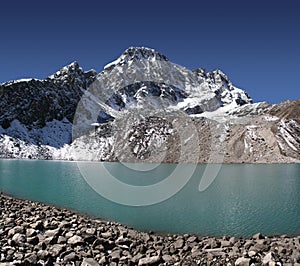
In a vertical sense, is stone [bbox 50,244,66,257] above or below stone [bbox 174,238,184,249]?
above

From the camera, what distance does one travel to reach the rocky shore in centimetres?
1853

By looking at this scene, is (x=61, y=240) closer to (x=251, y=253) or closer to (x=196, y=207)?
(x=251, y=253)

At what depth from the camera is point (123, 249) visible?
21.9m

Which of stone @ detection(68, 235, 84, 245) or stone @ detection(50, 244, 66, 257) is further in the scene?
stone @ detection(68, 235, 84, 245)

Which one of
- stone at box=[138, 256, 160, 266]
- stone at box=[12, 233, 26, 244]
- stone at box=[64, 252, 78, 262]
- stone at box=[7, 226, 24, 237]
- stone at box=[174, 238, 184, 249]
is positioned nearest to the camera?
stone at box=[64, 252, 78, 262]

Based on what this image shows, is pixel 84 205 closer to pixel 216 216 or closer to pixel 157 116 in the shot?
pixel 216 216

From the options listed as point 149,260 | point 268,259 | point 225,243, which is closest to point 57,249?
point 149,260

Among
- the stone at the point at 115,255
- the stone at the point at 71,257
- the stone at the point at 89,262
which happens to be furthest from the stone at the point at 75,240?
the stone at the point at 89,262

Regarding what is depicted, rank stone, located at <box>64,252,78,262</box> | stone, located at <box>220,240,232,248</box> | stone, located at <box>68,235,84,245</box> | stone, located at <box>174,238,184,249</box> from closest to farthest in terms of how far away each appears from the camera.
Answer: stone, located at <box>64,252,78,262</box>, stone, located at <box>68,235,84,245</box>, stone, located at <box>220,240,232,248</box>, stone, located at <box>174,238,184,249</box>

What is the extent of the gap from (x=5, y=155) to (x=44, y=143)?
26.0 meters

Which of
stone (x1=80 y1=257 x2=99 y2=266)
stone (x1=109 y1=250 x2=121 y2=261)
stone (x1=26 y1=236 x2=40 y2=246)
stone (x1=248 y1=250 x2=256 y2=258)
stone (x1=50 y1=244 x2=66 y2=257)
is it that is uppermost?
stone (x1=26 y1=236 x2=40 y2=246)

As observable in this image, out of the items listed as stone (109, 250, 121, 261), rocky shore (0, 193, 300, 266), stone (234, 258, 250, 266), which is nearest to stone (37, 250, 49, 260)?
rocky shore (0, 193, 300, 266)

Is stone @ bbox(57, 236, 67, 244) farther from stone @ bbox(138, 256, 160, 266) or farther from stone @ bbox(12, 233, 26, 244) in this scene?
stone @ bbox(138, 256, 160, 266)

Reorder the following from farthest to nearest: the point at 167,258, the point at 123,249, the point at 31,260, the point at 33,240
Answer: the point at 123,249, the point at 33,240, the point at 167,258, the point at 31,260
